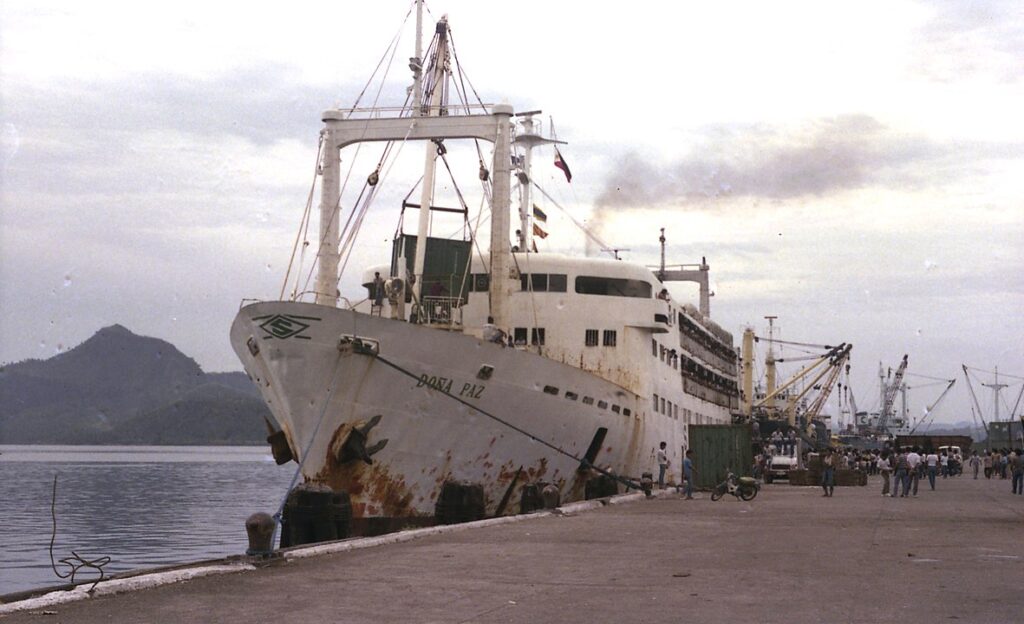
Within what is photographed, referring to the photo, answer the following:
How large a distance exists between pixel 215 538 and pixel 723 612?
3362 cm

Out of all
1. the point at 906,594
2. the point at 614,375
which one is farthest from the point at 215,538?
the point at 906,594

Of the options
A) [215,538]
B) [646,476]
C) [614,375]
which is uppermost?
[614,375]

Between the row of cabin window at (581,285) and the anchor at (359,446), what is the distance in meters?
9.97

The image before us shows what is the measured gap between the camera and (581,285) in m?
34.9

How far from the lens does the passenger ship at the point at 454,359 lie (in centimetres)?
2397

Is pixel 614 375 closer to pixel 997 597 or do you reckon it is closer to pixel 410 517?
pixel 410 517

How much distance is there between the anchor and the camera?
23.8 metres

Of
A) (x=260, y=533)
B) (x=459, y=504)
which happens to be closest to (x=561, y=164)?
(x=459, y=504)

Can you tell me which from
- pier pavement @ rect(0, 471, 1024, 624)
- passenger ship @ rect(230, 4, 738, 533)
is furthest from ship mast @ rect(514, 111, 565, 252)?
pier pavement @ rect(0, 471, 1024, 624)

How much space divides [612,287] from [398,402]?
12474 millimetres

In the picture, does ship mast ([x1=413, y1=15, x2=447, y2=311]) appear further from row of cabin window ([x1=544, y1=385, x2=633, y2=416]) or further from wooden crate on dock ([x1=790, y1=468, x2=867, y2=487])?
wooden crate on dock ([x1=790, y1=468, x2=867, y2=487])

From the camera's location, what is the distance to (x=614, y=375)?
3431 centimetres

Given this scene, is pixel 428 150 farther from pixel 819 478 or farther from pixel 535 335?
pixel 819 478

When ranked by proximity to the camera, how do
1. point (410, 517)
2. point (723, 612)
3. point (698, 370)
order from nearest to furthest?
point (723, 612) → point (410, 517) → point (698, 370)
